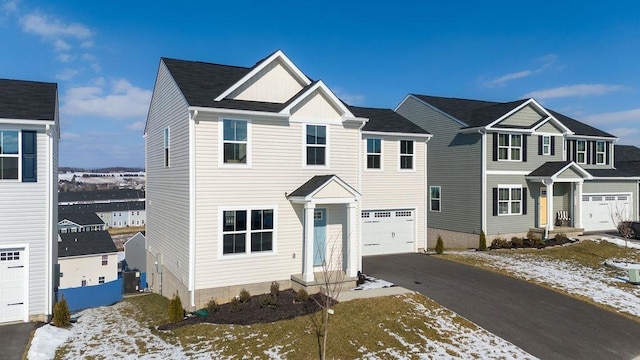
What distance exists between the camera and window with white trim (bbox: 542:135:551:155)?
26469 mm

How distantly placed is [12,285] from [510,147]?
992 inches

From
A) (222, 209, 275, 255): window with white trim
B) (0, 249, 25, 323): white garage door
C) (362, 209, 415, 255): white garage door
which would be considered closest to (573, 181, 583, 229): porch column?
(362, 209, 415, 255): white garage door

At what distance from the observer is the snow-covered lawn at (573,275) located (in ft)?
50.2

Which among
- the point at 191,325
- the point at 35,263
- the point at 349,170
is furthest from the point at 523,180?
the point at 35,263

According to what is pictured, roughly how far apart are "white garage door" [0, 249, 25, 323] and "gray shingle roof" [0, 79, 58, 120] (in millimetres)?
4390

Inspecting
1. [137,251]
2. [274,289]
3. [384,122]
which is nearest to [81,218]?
[137,251]

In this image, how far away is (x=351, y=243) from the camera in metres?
15.4

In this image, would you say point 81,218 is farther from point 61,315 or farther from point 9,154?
point 61,315

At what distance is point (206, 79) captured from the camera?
16.3 m

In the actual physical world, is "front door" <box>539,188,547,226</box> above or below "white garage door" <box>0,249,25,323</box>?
above

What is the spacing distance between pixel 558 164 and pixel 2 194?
28.1 metres

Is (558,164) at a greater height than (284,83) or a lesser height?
lesser

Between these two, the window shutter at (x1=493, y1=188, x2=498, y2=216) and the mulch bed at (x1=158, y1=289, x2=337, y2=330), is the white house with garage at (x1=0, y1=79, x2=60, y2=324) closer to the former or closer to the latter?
the mulch bed at (x1=158, y1=289, x2=337, y2=330)

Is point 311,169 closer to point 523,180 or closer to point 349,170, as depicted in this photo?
point 349,170
